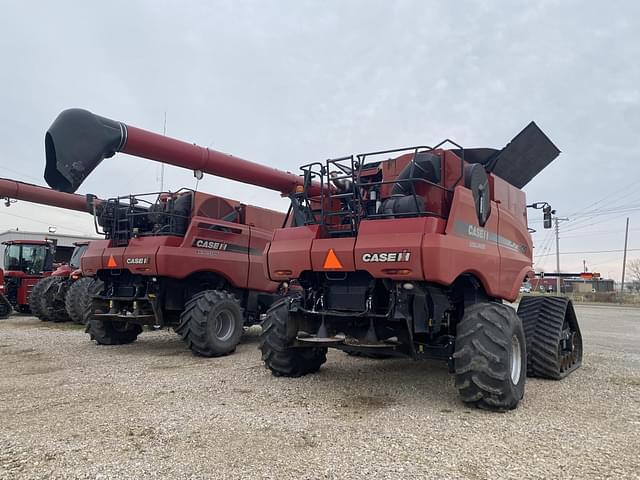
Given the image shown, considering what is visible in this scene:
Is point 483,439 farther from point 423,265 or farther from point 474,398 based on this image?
point 423,265

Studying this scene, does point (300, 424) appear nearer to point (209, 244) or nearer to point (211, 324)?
point (211, 324)

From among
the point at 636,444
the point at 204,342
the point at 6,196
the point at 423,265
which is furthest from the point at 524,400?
the point at 6,196

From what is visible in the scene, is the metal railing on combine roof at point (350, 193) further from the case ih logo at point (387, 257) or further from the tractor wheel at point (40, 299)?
the tractor wheel at point (40, 299)

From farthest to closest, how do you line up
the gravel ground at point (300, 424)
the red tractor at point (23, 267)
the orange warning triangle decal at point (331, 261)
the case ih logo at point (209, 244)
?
the red tractor at point (23, 267) < the case ih logo at point (209, 244) < the orange warning triangle decal at point (331, 261) < the gravel ground at point (300, 424)

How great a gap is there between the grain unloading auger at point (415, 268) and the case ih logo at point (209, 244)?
2124 mm

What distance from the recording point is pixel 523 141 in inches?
288

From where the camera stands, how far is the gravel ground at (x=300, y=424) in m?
3.56

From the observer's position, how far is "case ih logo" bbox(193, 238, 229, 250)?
29.4ft

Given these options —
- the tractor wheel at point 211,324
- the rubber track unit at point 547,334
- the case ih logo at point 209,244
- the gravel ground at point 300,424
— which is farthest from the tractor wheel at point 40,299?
the rubber track unit at point 547,334

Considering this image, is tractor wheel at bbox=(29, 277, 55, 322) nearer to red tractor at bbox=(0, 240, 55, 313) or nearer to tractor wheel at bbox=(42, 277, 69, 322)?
tractor wheel at bbox=(42, 277, 69, 322)

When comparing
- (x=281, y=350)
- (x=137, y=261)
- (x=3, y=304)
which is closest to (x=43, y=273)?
(x=3, y=304)

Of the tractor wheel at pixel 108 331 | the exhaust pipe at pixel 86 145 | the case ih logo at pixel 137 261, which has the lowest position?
the tractor wheel at pixel 108 331

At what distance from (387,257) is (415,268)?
33 centimetres

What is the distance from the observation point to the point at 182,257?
8656 mm
